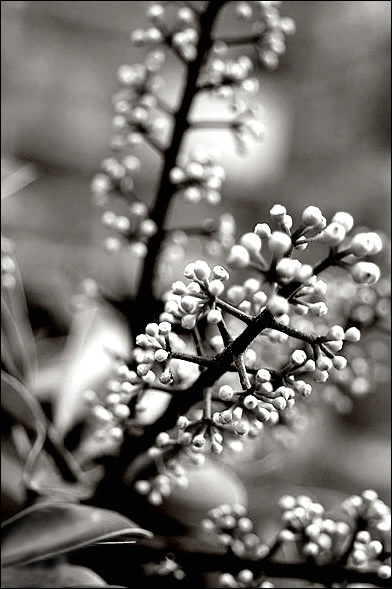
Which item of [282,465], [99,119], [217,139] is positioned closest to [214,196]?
[282,465]

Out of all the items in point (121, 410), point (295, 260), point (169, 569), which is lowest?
A: point (169, 569)

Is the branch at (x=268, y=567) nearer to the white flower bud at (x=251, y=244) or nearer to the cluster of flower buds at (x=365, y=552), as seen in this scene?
the cluster of flower buds at (x=365, y=552)

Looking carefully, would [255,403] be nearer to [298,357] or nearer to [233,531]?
[298,357]

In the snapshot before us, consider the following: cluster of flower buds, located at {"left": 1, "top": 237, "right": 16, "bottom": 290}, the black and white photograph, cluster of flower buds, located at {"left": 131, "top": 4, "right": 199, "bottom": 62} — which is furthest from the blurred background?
cluster of flower buds, located at {"left": 131, "top": 4, "right": 199, "bottom": 62}

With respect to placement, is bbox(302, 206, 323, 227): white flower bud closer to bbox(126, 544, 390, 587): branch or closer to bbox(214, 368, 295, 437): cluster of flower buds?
bbox(214, 368, 295, 437): cluster of flower buds

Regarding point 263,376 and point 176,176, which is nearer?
point 263,376

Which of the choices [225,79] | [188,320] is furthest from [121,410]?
[225,79]
